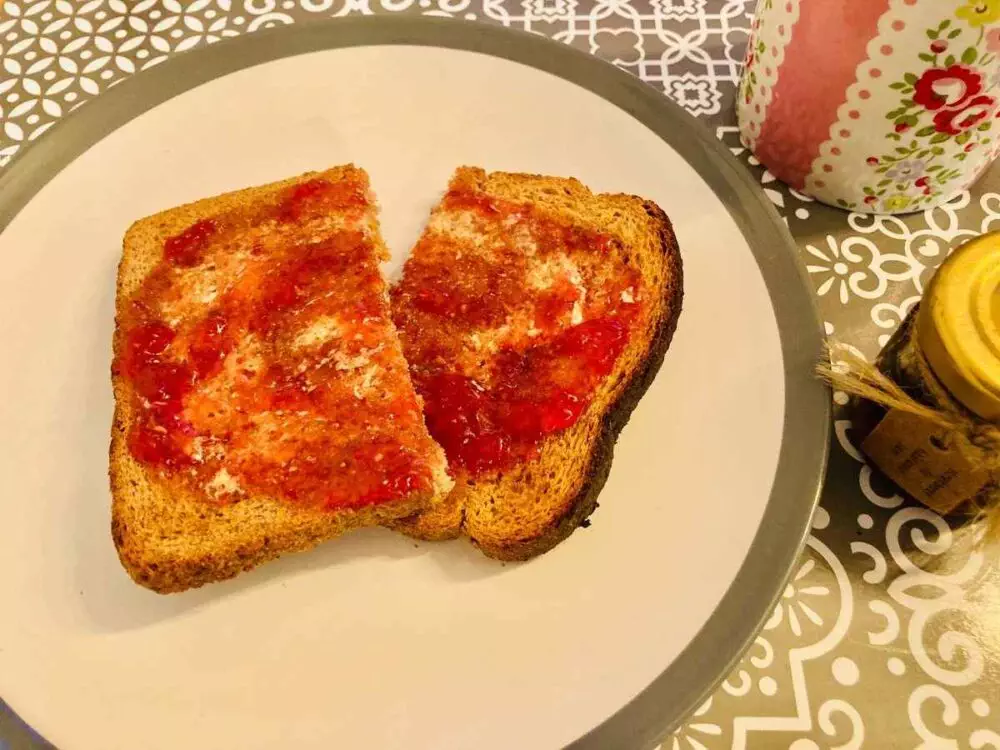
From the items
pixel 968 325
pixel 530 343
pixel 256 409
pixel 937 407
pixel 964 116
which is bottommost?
pixel 256 409

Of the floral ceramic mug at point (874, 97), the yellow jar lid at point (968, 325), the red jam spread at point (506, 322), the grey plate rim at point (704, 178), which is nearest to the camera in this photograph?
the yellow jar lid at point (968, 325)

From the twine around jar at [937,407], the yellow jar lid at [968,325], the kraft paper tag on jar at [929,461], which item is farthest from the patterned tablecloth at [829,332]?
the yellow jar lid at [968,325]

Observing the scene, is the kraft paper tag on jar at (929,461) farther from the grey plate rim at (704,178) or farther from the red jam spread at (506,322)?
the red jam spread at (506,322)

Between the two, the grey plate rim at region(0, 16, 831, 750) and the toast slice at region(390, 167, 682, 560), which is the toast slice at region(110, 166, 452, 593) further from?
the grey plate rim at region(0, 16, 831, 750)

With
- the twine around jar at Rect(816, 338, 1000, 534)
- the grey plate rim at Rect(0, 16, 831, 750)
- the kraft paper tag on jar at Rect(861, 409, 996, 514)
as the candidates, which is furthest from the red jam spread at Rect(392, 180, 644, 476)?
the kraft paper tag on jar at Rect(861, 409, 996, 514)

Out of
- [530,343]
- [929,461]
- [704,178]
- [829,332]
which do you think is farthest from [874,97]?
[530,343]

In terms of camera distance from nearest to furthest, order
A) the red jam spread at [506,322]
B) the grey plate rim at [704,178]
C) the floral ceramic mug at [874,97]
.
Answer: the grey plate rim at [704,178], the floral ceramic mug at [874,97], the red jam spread at [506,322]

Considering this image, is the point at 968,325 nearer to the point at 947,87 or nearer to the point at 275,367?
the point at 947,87
